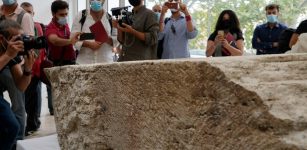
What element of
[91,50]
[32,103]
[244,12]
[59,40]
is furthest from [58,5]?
[244,12]

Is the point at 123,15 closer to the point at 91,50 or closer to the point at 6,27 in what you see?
the point at 91,50

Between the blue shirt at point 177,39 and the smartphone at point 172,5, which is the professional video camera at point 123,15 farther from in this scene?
the blue shirt at point 177,39

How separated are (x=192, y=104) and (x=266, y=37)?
2.86 meters

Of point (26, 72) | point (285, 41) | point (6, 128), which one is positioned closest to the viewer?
point (6, 128)

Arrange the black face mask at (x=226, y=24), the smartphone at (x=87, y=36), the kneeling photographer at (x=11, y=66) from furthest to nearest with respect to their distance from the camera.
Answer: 1. the black face mask at (x=226, y=24)
2. the smartphone at (x=87, y=36)
3. the kneeling photographer at (x=11, y=66)

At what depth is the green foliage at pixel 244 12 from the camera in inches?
184

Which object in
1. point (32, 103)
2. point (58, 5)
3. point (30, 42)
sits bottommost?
point (32, 103)

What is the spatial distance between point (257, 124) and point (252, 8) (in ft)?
13.5

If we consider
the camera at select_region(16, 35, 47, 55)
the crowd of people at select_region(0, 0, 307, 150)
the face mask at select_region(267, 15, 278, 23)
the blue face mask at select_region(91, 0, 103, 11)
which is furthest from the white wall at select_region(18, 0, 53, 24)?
A: the camera at select_region(16, 35, 47, 55)

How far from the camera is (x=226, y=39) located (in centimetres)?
351

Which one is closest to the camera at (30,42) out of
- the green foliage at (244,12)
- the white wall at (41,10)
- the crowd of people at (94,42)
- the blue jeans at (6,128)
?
the crowd of people at (94,42)

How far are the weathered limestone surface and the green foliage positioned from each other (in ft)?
10.5

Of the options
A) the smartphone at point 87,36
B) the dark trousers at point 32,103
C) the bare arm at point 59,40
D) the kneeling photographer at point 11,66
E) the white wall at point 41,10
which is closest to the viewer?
the kneeling photographer at point 11,66

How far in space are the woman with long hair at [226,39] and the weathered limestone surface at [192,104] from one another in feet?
5.60
